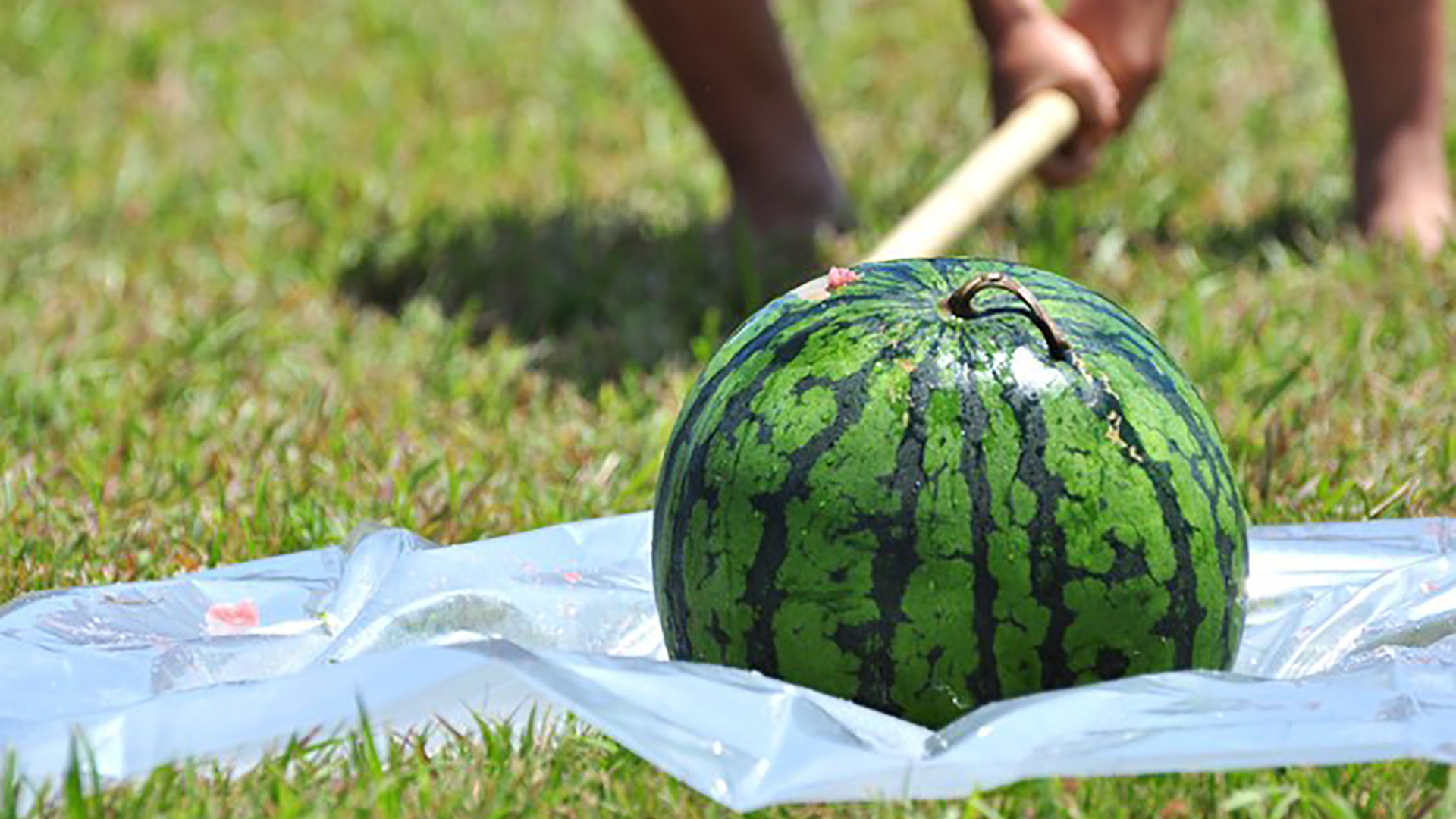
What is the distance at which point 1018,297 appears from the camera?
6.56 feet

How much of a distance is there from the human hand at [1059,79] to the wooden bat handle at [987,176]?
0.09 feet

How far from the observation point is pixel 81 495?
2826 millimetres

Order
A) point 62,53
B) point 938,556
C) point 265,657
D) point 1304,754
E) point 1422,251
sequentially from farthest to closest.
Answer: point 62,53 → point 1422,251 → point 265,657 → point 938,556 → point 1304,754

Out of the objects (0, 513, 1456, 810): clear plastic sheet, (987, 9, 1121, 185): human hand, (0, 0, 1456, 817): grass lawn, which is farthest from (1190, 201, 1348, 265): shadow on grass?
(0, 513, 1456, 810): clear plastic sheet

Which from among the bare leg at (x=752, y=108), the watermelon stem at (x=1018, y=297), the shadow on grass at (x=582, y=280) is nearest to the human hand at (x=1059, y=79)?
the shadow on grass at (x=582, y=280)

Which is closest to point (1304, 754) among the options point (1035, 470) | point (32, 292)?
point (1035, 470)

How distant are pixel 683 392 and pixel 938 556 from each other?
55.1 inches

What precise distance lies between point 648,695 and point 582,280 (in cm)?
213

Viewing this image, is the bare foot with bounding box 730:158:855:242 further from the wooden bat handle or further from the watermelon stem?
the watermelon stem

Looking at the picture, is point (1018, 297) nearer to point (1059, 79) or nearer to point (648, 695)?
point (648, 695)

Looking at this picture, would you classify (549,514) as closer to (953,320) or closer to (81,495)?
(81,495)

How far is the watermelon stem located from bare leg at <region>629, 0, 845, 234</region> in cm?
200

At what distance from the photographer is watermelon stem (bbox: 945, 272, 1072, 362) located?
1967 millimetres

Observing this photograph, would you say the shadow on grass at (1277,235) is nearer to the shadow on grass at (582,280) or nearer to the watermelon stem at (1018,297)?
the shadow on grass at (582,280)
